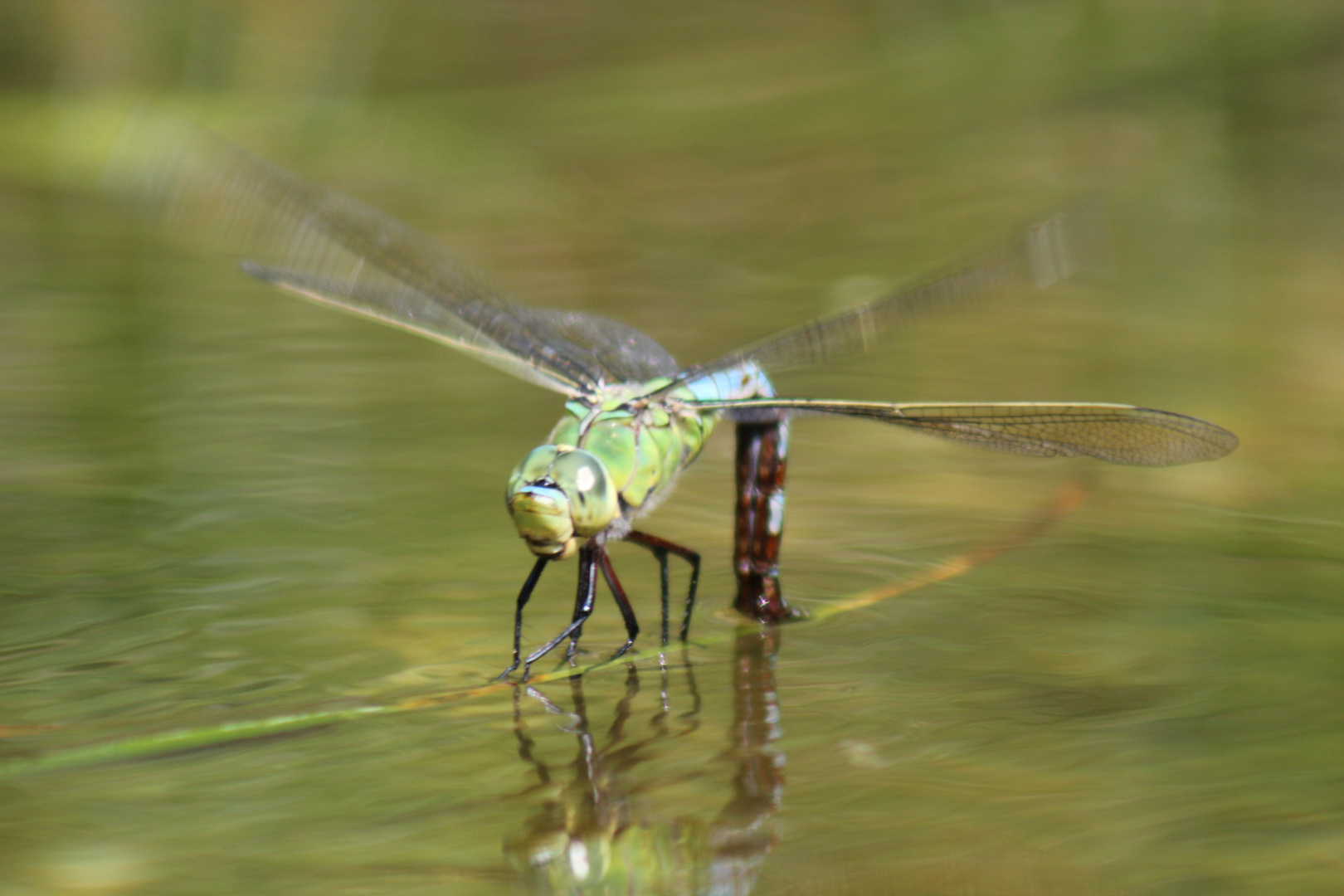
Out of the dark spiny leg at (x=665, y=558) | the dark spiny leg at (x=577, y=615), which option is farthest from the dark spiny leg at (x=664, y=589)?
the dark spiny leg at (x=577, y=615)

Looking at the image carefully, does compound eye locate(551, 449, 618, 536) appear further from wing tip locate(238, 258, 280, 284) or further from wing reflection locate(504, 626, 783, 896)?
wing tip locate(238, 258, 280, 284)

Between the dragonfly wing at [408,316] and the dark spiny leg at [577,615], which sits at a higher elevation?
the dragonfly wing at [408,316]

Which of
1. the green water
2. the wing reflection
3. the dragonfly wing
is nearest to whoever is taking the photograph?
the wing reflection

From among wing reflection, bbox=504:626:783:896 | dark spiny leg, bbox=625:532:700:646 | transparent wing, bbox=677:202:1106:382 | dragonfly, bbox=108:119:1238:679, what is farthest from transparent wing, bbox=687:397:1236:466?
wing reflection, bbox=504:626:783:896

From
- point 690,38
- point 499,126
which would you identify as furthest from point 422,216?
point 690,38

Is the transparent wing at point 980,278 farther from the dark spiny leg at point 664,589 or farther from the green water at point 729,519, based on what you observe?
the green water at point 729,519

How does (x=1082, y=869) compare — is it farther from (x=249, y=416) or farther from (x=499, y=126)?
(x=499, y=126)
